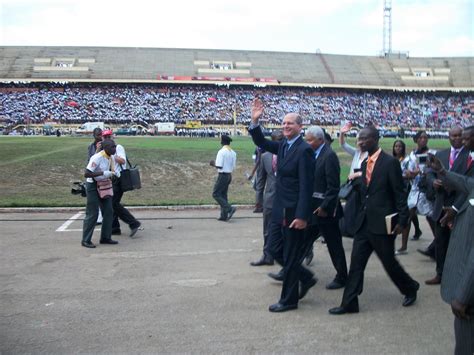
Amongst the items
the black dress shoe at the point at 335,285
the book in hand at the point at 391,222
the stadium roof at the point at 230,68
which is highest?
the stadium roof at the point at 230,68

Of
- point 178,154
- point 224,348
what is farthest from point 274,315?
point 178,154

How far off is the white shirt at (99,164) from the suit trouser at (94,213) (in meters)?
0.19

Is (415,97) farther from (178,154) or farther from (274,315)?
(274,315)

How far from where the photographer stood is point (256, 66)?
64.7 m

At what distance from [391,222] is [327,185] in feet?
3.52

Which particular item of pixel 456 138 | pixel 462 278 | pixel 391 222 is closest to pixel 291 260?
pixel 391 222

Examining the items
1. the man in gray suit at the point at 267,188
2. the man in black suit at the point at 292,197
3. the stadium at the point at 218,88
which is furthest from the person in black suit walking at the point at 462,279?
the stadium at the point at 218,88

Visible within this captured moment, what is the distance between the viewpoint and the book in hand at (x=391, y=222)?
5297mm

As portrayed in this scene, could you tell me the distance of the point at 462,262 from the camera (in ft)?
10.6

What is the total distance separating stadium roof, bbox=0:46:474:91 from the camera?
59844 mm

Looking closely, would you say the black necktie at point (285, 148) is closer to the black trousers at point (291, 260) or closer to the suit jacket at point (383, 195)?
the black trousers at point (291, 260)

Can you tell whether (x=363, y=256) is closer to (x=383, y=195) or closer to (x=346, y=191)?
(x=383, y=195)

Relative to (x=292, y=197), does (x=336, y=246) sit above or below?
below

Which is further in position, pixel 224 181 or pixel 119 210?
pixel 224 181
